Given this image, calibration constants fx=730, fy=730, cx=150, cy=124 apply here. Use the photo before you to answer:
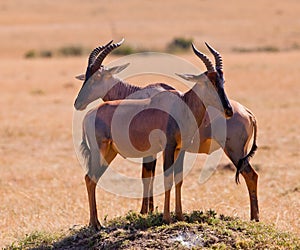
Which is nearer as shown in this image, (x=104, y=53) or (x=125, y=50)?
(x=104, y=53)

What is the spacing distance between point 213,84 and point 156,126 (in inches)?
32.7

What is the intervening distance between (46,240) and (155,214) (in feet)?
4.27

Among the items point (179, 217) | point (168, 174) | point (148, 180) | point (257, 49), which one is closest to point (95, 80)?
point (148, 180)

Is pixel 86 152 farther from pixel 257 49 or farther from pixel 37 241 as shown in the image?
pixel 257 49

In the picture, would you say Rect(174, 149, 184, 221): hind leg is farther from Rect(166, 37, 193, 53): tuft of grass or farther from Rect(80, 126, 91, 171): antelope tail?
Rect(166, 37, 193, 53): tuft of grass

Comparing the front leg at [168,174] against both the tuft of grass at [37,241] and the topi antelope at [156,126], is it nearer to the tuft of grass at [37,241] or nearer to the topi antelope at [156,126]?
the topi antelope at [156,126]

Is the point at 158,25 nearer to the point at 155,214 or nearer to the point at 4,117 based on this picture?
the point at 4,117

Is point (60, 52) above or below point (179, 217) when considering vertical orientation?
below

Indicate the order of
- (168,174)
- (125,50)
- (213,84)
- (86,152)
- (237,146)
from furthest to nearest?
(125,50) < (237,146) < (86,152) < (168,174) < (213,84)

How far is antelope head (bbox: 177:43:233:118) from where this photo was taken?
827 centimetres

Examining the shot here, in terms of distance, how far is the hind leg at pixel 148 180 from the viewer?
30.5 ft

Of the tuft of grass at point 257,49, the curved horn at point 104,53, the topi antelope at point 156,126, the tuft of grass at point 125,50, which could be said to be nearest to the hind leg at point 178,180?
the topi antelope at point 156,126

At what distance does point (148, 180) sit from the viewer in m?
9.38

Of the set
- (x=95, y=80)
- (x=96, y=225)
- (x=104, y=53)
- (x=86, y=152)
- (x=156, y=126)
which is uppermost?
(x=104, y=53)
